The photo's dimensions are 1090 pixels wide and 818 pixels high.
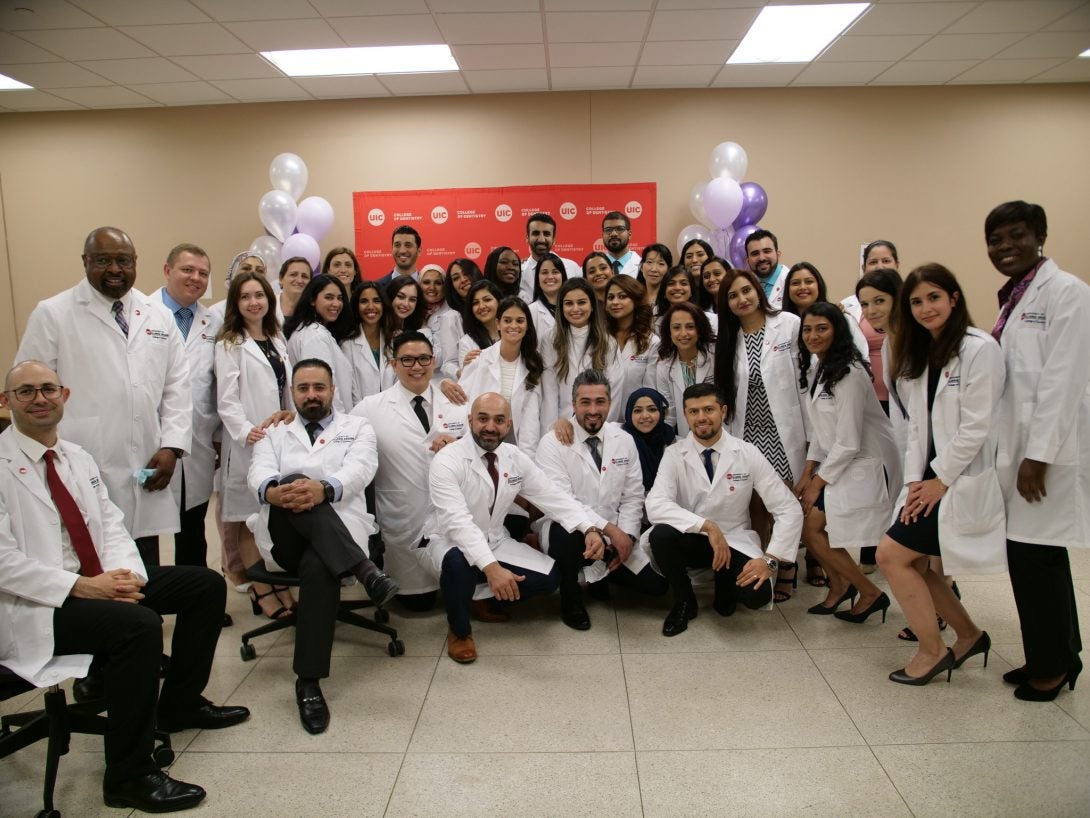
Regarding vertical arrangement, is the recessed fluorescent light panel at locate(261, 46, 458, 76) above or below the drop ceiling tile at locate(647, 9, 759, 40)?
above

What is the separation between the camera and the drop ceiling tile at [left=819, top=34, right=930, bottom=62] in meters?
5.30

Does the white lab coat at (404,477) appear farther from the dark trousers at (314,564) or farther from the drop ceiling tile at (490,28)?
the drop ceiling tile at (490,28)

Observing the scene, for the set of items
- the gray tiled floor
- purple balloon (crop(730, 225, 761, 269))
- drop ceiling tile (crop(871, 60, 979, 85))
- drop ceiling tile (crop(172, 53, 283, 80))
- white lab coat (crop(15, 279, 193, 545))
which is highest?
drop ceiling tile (crop(172, 53, 283, 80))

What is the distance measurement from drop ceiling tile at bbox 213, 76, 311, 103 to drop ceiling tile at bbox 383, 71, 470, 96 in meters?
0.82

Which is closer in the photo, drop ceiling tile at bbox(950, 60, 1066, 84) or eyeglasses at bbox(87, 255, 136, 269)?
eyeglasses at bbox(87, 255, 136, 269)

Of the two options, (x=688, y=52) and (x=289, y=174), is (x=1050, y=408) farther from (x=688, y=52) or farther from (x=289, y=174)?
(x=289, y=174)

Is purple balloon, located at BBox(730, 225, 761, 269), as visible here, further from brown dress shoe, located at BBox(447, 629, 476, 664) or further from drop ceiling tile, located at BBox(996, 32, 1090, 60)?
brown dress shoe, located at BBox(447, 629, 476, 664)

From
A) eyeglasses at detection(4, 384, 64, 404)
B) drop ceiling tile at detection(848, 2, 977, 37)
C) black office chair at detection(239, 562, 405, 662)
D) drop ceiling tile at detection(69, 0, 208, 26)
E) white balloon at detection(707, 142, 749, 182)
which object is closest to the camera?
eyeglasses at detection(4, 384, 64, 404)

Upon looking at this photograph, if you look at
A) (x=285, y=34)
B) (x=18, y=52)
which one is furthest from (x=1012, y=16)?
(x=18, y=52)

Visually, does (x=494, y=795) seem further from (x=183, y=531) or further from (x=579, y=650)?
(x=183, y=531)

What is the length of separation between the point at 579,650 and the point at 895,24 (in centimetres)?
490

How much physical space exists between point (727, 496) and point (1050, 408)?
1253 mm

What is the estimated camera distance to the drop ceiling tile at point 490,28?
4770mm

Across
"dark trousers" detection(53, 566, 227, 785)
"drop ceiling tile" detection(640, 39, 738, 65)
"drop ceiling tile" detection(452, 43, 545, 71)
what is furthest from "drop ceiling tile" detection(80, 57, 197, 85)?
"dark trousers" detection(53, 566, 227, 785)
